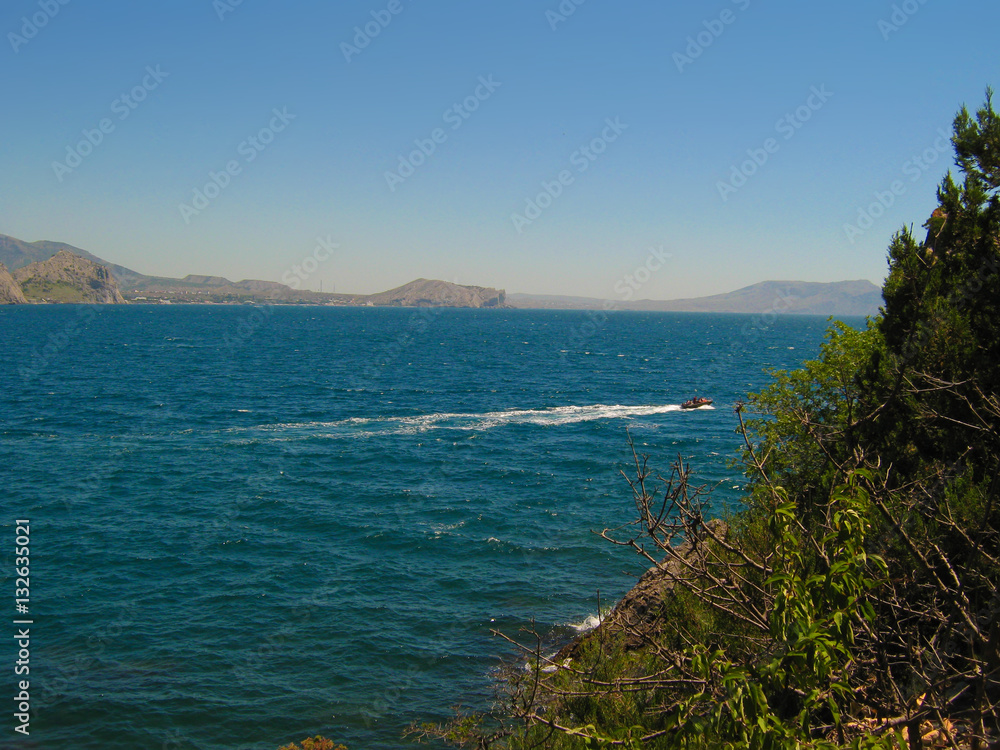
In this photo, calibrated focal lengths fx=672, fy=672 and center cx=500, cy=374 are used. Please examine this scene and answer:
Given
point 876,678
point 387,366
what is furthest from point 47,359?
point 876,678

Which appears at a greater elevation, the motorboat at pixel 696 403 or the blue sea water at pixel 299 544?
the motorboat at pixel 696 403

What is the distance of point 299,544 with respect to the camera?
2942 centimetres

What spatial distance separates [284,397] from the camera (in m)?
65.3

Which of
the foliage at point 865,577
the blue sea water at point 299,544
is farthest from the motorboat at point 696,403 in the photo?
the foliage at point 865,577

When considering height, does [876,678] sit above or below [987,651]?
below

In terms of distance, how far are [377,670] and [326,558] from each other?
27.4 ft

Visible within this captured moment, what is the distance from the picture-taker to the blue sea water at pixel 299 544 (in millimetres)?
19266

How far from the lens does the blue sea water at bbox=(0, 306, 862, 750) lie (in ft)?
63.2

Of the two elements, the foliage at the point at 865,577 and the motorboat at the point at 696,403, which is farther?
the motorboat at the point at 696,403

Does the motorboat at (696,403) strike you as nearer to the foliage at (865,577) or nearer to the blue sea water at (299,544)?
the blue sea water at (299,544)

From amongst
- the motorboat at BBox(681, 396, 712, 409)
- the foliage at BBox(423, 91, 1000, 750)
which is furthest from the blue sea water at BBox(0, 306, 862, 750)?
the foliage at BBox(423, 91, 1000, 750)

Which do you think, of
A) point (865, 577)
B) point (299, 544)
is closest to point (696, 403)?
point (299, 544)

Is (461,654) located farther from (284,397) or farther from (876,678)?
(284,397)

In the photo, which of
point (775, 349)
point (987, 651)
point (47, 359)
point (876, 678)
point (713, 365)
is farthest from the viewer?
point (775, 349)
